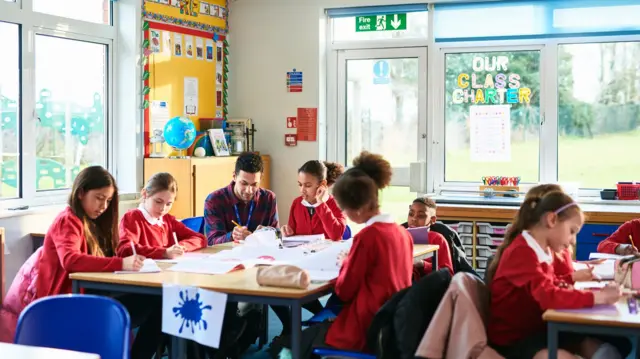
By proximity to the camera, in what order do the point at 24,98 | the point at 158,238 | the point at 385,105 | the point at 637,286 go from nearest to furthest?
the point at 637,286 → the point at 158,238 → the point at 24,98 → the point at 385,105

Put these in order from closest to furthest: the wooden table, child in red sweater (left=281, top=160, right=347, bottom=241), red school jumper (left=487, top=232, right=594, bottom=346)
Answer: the wooden table, red school jumper (left=487, top=232, right=594, bottom=346), child in red sweater (left=281, top=160, right=347, bottom=241)

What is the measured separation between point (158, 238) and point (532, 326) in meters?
1.99

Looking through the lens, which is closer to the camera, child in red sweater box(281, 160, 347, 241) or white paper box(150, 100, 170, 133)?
child in red sweater box(281, 160, 347, 241)

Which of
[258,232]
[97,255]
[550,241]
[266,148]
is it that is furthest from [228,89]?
[550,241]

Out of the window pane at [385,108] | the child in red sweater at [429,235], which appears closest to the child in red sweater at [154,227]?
the child in red sweater at [429,235]

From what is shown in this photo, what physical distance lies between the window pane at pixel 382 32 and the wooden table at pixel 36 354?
5.30m

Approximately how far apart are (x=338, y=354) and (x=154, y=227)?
1440mm

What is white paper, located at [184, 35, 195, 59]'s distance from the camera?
6758 mm

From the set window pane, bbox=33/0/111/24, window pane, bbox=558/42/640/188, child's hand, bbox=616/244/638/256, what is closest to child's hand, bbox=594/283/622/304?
child's hand, bbox=616/244/638/256

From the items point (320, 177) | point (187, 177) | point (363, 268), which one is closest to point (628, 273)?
point (363, 268)

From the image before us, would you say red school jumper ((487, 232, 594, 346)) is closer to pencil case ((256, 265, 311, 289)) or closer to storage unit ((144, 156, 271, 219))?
pencil case ((256, 265, 311, 289))

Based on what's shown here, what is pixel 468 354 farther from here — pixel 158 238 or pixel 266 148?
pixel 266 148

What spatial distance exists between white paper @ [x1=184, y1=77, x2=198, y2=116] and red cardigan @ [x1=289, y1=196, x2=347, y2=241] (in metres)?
2.25

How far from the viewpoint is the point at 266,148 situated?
24.1 ft
